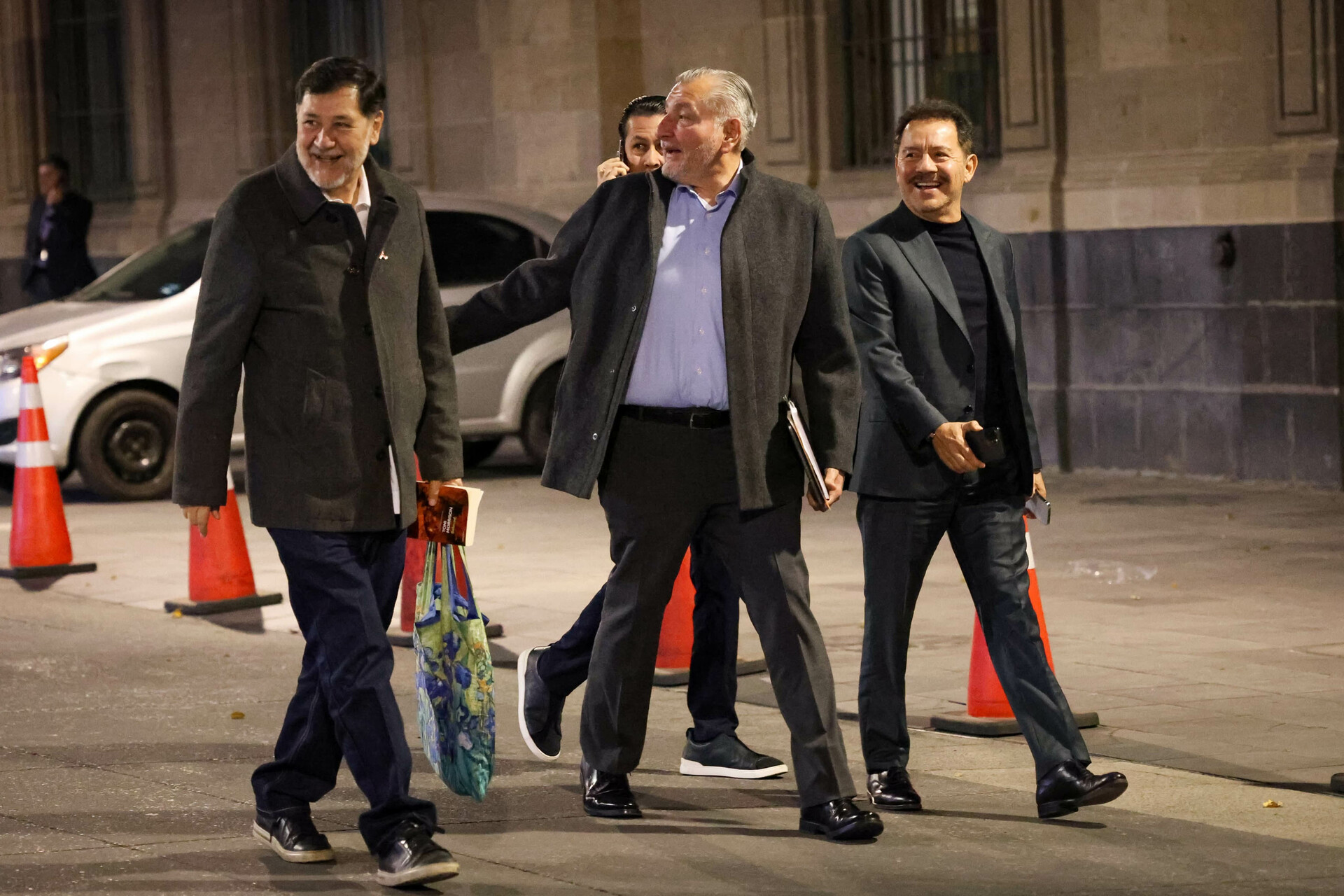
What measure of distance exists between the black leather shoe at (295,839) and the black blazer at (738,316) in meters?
1.03

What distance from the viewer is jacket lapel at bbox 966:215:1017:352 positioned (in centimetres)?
625

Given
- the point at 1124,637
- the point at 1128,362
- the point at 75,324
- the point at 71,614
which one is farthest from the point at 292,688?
the point at 1128,362

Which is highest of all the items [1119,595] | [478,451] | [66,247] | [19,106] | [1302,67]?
[19,106]

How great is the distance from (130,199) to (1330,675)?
1774 cm

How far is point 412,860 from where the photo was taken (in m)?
5.35

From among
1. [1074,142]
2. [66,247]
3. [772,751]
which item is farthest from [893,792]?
[66,247]

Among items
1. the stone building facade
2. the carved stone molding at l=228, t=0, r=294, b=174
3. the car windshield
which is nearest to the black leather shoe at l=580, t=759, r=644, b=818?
the stone building facade

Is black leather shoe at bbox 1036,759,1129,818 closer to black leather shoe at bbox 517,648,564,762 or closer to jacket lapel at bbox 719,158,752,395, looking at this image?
jacket lapel at bbox 719,158,752,395

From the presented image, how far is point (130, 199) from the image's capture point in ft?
77.6

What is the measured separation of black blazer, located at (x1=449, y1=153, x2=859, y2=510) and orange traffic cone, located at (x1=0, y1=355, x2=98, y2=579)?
5654 mm

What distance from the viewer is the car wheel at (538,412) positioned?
15.0 meters

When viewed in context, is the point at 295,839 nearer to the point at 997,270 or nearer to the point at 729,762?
the point at 729,762

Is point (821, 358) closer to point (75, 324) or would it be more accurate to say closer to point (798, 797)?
point (798, 797)

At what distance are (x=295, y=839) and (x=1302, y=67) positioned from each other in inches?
372
